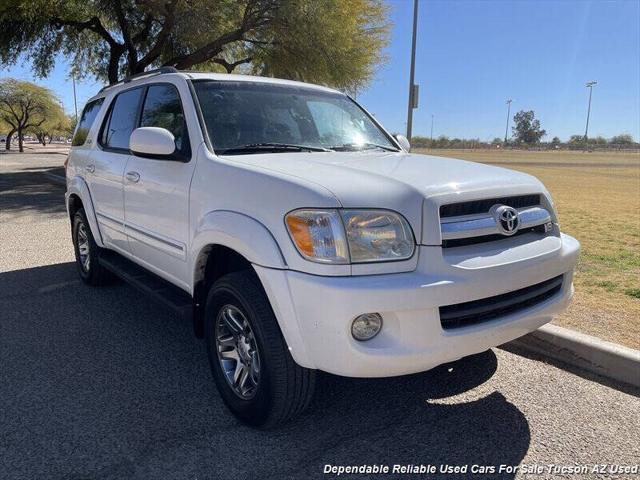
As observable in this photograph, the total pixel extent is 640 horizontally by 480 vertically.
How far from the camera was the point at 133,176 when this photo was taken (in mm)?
4062

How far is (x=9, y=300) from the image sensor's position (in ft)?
17.0

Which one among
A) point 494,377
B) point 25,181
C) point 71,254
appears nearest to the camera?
point 494,377

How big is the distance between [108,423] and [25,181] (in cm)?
1754

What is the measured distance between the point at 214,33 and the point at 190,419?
14858mm

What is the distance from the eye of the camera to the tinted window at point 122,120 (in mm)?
4469

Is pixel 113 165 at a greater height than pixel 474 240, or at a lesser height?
greater

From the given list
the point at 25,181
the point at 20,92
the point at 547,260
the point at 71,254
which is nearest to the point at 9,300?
the point at 71,254

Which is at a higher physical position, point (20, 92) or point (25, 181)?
point (20, 92)

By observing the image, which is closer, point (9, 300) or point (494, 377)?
point (494, 377)

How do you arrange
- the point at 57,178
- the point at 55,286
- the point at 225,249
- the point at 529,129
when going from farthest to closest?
1. the point at 529,129
2. the point at 57,178
3. the point at 55,286
4. the point at 225,249

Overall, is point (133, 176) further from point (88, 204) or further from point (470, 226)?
point (470, 226)

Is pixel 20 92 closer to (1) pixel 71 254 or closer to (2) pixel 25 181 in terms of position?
(2) pixel 25 181

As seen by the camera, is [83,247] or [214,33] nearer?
[83,247]

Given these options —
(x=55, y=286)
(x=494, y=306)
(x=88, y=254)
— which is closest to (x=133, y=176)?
(x=88, y=254)
